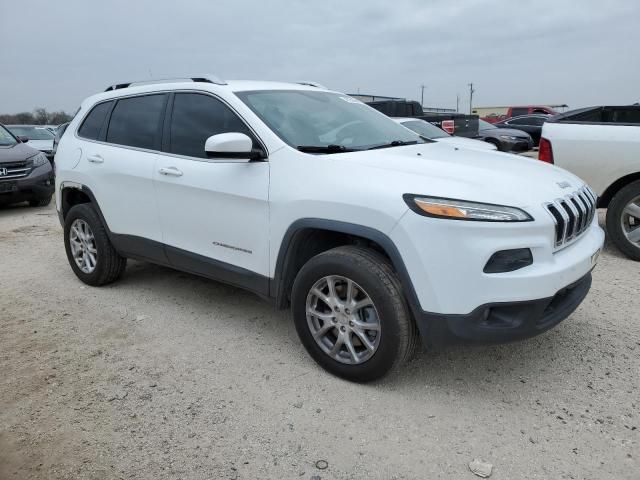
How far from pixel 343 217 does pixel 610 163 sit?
3.86 m

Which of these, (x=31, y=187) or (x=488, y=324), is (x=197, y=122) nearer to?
(x=488, y=324)

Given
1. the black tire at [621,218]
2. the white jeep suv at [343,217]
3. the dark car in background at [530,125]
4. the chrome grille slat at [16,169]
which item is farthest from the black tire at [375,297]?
the dark car in background at [530,125]

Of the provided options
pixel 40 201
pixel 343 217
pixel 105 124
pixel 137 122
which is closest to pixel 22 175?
pixel 40 201

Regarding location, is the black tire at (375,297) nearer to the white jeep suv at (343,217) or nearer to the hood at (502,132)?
the white jeep suv at (343,217)

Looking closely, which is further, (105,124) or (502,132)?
(502,132)

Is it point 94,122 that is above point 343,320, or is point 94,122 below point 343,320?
above

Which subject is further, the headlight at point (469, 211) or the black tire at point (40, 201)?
the black tire at point (40, 201)

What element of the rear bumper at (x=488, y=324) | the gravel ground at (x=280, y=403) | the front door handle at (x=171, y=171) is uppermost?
the front door handle at (x=171, y=171)

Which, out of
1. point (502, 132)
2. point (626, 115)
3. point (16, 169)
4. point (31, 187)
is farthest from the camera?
point (502, 132)

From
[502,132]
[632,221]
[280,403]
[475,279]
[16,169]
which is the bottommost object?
[280,403]

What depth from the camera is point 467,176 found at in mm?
2764

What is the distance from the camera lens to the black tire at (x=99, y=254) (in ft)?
14.8

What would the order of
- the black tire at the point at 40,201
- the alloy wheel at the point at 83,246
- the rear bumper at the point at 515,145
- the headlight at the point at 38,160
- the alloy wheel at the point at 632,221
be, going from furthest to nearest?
the rear bumper at the point at 515,145 < the black tire at the point at 40,201 < the headlight at the point at 38,160 < the alloy wheel at the point at 632,221 < the alloy wheel at the point at 83,246

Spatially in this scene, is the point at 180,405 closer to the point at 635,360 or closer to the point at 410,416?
the point at 410,416
